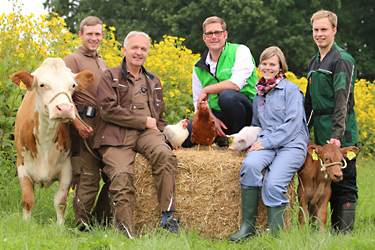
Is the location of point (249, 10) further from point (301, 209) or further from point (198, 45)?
point (301, 209)

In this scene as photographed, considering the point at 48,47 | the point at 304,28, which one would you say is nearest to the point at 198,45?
the point at 304,28

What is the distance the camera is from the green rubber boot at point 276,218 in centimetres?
384

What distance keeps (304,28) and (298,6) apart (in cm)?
246

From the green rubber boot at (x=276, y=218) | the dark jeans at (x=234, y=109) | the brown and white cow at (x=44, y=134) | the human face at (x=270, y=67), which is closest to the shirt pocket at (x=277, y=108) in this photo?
the human face at (x=270, y=67)

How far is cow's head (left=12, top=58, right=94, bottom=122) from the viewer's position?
145 inches

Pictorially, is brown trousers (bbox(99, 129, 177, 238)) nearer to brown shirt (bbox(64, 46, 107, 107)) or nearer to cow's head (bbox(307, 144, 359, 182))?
brown shirt (bbox(64, 46, 107, 107))

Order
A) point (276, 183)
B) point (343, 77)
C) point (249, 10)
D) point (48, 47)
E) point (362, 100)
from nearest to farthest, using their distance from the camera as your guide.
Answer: point (276, 183)
point (343, 77)
point (48, 47)
point (362, 100)
point (249, 10)

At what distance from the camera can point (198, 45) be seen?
21.9 meters

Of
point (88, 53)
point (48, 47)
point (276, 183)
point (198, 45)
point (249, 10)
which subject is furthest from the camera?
point (198, 45)

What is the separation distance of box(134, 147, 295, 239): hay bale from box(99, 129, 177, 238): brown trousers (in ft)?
0.51

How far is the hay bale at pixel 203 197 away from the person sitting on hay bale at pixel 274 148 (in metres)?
0.16

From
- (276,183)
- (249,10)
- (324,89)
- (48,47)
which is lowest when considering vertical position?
(276,183)

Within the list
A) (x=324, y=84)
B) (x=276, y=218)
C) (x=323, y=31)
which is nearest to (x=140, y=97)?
(x=276, y=218)

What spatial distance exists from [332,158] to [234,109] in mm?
1333
